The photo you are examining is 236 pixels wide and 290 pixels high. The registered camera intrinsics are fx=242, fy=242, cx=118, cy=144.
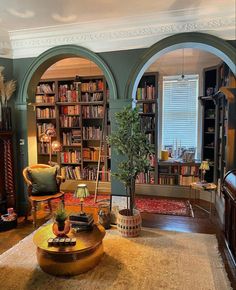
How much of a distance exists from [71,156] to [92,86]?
1655 millimetres

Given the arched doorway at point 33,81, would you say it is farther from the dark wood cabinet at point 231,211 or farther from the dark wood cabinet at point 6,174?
the dark wood cabinet at point 231,211

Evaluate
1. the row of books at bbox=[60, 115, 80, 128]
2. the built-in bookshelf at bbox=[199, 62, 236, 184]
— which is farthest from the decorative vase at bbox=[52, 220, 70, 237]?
the row of books at bbox=[60, 115, 80, 128]

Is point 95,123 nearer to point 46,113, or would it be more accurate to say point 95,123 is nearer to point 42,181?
point 46,113

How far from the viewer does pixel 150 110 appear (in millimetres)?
5160

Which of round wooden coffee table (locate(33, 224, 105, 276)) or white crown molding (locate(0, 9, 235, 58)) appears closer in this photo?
round wooden coffee table (locate(33, 224, 105, 276))

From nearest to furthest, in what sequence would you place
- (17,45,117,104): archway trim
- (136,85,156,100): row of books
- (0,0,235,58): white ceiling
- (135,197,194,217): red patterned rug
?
(0,0,235,58): white ceiling, (17,45,117,104): archway trim, (135,197,194,217): red patterned rug, (136,85,156,100): row of books

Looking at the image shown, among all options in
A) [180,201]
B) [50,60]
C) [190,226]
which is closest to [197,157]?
[180,201]

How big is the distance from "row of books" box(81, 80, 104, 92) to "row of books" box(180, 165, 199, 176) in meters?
2.45

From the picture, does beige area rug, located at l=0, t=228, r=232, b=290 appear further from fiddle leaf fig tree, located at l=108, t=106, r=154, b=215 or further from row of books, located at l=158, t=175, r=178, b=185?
row of books, located at l=158, t=175, r=178, b=185

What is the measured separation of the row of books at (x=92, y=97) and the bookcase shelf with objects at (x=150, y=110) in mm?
836

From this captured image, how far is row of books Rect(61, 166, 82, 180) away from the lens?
5.56 meters

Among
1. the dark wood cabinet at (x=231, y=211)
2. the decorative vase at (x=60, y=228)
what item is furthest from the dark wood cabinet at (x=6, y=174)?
the dark wood cabinet at (x=231, y=211)

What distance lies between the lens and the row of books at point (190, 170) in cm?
496

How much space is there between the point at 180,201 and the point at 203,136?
1.39 metres
